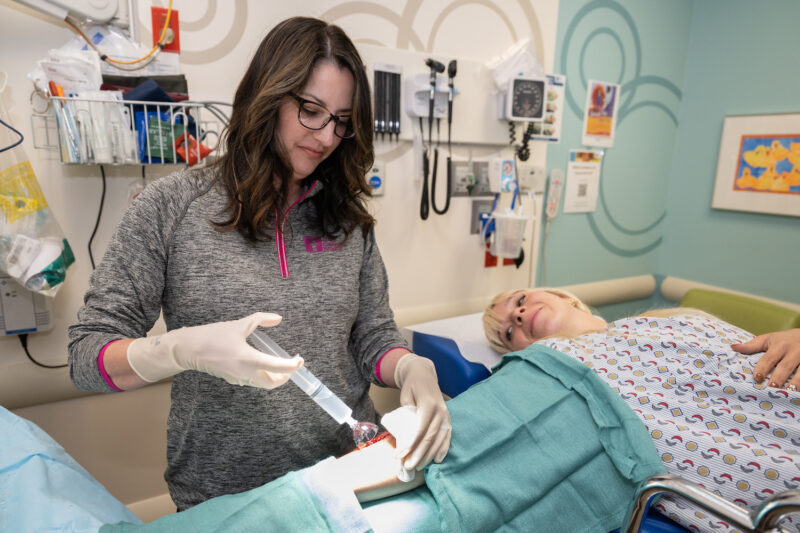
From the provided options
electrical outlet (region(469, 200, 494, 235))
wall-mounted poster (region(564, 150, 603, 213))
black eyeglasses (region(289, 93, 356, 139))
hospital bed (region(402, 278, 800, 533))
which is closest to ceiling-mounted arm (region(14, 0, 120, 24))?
black eyeglasses (region(289, 93, 356, 139))

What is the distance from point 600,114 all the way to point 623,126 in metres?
0.23

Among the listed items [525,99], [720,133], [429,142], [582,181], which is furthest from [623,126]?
[429,142]

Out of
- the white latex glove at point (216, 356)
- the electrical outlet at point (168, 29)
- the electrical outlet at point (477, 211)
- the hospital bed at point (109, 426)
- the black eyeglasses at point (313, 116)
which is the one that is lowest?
the hospital bed at point (109, 426)

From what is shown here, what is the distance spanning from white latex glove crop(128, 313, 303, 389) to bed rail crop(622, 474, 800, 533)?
582 millimetres

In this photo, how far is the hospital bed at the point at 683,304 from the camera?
63 cm

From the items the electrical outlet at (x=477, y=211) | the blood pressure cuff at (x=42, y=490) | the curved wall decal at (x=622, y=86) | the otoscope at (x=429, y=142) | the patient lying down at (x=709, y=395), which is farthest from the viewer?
the curved wall decal at (x=622, y=86)

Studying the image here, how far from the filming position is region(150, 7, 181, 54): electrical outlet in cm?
147

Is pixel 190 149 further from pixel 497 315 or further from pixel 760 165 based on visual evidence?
pixel 760 165

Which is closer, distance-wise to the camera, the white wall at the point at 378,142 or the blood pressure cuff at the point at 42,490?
the blood pressure cuff at the point at 42,490

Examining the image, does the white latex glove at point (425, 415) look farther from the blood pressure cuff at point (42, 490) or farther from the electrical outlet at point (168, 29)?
the electrical outlet at point (168, 29)

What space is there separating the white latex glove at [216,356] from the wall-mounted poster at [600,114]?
2.25 meters

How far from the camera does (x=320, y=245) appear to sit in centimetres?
116

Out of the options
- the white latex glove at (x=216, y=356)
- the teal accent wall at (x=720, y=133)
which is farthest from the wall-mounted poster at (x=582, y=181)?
the white latex glove at (x=216, y=356)

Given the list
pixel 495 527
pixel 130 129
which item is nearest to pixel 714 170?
pixel 495 527
